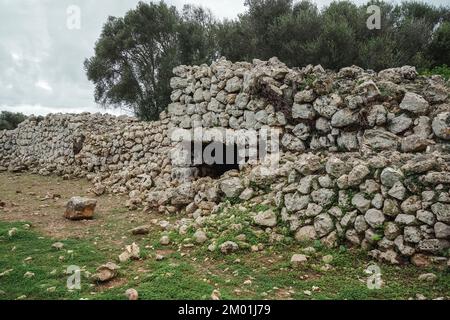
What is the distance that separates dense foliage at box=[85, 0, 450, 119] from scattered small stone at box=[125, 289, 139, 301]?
1171 cm

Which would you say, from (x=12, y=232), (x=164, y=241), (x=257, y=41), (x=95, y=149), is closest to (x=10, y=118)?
(x=95, y=149)

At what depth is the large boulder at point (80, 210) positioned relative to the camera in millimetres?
7109

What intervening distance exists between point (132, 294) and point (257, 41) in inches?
514

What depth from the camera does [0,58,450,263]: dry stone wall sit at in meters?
4.45

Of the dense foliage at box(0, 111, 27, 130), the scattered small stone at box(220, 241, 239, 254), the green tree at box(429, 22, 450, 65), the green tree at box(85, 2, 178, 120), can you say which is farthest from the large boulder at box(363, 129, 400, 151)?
the dense foliage at box(0, 111, 27, 130)

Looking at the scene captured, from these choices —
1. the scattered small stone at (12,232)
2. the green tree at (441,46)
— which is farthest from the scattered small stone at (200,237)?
the green tree at (441,46)

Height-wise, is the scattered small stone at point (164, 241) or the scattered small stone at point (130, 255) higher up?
the scattered small stone at point (164, 241)

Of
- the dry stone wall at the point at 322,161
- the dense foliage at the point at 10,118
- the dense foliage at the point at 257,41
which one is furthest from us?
the dense foliage at the point at 10,118

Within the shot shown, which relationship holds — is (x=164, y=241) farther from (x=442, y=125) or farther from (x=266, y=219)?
(x=442, y=125)

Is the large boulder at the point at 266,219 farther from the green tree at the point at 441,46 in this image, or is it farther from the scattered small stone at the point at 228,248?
the green tree at the point at 441,46

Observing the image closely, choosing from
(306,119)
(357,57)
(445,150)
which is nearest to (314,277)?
(445,150)

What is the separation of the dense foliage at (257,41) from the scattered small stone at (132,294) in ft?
38.4

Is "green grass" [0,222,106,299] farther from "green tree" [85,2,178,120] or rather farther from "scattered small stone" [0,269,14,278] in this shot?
"green tree" [85,2,178,120]

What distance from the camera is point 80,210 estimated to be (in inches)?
280
